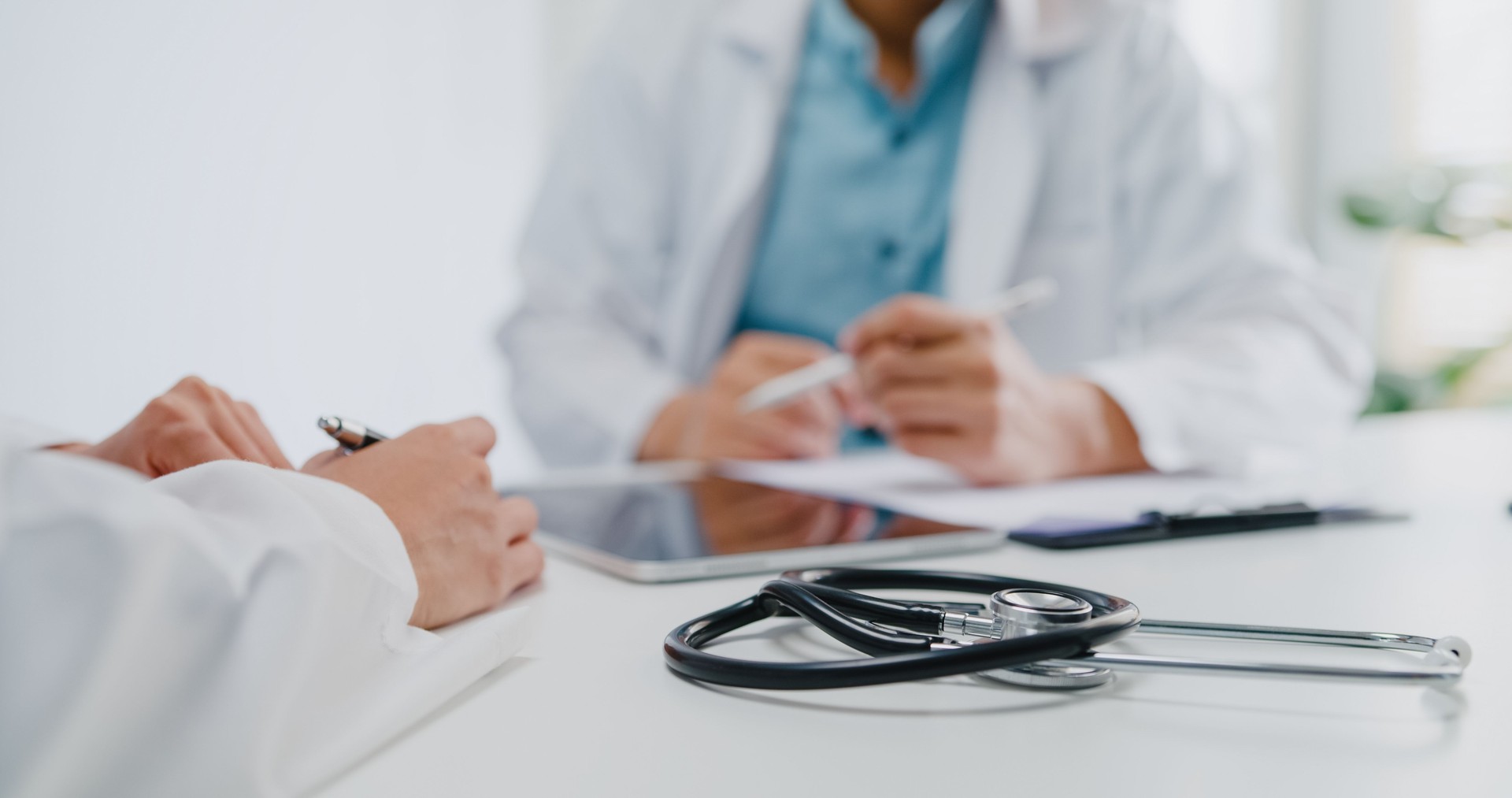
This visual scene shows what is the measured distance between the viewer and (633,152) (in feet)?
3.67

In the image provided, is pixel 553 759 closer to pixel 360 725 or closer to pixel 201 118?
pixel 360 725

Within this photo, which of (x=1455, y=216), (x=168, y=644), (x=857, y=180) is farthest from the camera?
(x=1455, y=216)

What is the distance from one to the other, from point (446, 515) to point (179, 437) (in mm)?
84

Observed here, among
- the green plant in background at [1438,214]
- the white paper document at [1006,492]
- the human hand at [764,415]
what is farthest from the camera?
the green plant in background at [1438,214]

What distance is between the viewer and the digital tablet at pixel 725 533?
1.26ft

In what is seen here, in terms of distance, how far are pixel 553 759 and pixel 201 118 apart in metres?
0.82

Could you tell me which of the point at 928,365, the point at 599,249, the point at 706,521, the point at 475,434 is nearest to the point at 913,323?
the point at 928,365

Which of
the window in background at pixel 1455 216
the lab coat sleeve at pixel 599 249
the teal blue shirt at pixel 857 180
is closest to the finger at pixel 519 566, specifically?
the lab coat sleeve at pixel 599 249

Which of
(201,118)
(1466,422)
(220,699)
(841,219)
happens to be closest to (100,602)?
(220,699)

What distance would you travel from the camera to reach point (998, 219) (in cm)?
98

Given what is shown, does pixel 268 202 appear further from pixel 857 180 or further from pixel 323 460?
pixel 323 460

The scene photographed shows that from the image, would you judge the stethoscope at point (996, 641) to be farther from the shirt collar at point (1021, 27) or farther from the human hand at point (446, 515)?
the shirt collar at point (1021, 27)

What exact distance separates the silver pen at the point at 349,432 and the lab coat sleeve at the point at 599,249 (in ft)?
1.98

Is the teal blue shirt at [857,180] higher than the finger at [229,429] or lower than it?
higher
